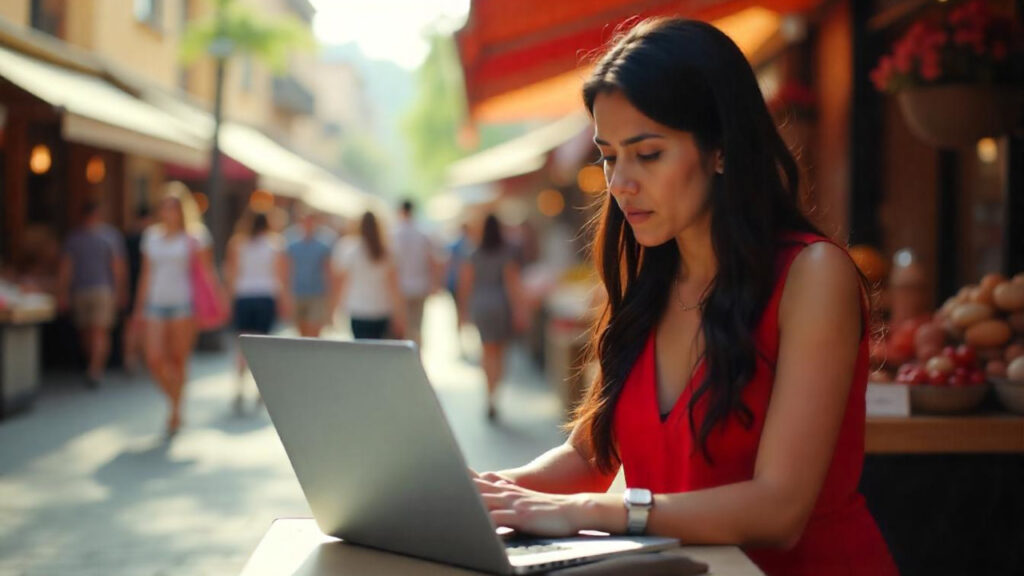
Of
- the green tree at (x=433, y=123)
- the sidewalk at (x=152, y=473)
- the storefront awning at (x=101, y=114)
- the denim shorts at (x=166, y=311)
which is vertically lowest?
the sidewalk at (x=152, y=473)

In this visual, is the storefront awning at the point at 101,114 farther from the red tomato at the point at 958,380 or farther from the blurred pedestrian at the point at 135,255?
the red tomato at the point at 958,380

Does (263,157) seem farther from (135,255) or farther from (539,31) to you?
(539,31)

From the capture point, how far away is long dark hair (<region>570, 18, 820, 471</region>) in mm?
2107

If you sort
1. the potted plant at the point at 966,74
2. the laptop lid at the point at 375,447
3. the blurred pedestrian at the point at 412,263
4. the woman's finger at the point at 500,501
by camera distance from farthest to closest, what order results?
the blurred pedestrian at the point at 412,263 < the potted plant at the point at 966,74 < the woman's finger at the point at 500,501 < the laptop lid at the point at 375,447

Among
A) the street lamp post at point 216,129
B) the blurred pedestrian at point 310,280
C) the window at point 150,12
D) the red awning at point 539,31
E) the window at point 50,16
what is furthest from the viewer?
the window at point 150,12

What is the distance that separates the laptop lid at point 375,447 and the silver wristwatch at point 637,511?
0.89 ft

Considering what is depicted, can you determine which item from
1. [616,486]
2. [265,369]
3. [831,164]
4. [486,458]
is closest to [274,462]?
[486,458]

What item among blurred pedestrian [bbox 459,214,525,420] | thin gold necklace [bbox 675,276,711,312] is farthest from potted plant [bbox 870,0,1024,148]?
blurred pedestrian [bbox 459,214,525,420]

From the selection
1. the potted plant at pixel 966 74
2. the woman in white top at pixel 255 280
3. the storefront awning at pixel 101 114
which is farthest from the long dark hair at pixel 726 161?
the storefront awning at pixel 101 114

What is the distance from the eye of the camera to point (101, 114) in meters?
12.8

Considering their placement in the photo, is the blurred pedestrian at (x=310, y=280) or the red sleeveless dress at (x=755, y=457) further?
the blurred pedestrian at (x=310, y=280)

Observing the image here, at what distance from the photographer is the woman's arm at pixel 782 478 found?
196cm

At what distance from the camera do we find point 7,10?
528 inches

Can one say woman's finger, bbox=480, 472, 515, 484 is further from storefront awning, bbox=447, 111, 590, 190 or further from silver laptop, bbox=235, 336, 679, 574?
storefront awning, bbox=447, 111, 590, 190
